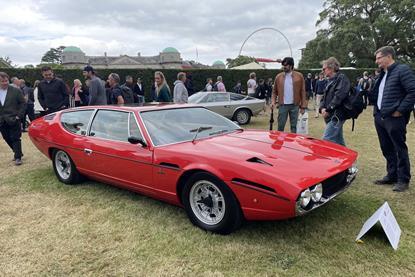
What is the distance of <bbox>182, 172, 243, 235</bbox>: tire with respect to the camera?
120 inches

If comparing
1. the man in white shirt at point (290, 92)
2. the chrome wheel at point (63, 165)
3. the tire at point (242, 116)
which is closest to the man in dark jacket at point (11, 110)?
the chrome wheel at point (63, 165)

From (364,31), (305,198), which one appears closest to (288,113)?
(305,198)

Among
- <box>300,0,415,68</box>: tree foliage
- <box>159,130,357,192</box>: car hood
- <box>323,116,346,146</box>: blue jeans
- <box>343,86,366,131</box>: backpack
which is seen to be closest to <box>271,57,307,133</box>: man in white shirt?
<box>323,116,346,146</box>: blue jeans

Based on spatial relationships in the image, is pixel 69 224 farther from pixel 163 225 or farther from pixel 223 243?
pixel 223 243

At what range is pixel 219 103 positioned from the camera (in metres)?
11.1

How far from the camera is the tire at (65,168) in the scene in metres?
4.86

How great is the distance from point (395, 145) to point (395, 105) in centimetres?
54

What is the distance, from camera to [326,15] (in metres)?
39.7

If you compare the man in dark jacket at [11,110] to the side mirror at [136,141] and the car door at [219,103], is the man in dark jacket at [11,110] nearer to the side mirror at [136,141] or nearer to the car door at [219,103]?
the side mirror at [136,141]

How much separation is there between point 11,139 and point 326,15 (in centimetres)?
4079

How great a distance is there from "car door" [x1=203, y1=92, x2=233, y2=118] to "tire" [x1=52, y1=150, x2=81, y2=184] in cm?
641

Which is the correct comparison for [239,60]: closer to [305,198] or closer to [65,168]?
[65,168]

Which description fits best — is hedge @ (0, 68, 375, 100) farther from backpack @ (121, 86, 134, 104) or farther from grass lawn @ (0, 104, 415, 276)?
grass lawn @ (0, 104, 415, 276)

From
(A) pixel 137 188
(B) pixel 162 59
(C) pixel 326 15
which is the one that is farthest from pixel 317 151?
(B) pixel 162 59
